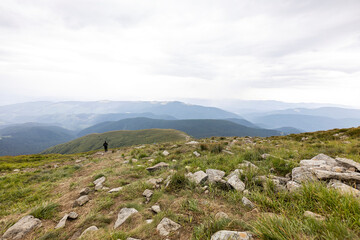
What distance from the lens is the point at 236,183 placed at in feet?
15.4

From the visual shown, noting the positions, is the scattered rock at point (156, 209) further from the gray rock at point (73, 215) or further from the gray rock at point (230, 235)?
the gray rock at point (73, 215)

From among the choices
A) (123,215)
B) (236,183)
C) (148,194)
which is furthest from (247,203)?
(123,215)

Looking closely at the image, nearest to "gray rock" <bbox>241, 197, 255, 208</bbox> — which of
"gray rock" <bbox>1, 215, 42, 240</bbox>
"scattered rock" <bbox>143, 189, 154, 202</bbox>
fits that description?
"scattered rock" <bbox>143, 189, 154, 202</bbox>

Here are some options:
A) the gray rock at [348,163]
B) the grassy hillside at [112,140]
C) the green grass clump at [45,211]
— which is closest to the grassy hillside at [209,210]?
the green grass clump at [45,211]

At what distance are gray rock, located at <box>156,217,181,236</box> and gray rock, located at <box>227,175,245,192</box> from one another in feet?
7.25

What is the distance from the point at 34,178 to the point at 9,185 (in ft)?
4.17

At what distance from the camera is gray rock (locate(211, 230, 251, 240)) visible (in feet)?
8.32

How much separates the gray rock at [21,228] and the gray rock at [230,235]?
5.33 m

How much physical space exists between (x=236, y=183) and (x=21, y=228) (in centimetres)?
664

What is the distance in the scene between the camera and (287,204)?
11.4 feet

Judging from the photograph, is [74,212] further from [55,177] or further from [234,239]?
[55,177]

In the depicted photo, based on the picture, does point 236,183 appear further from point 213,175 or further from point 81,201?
point 81,201

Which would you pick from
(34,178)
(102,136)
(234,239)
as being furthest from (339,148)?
(102,136)

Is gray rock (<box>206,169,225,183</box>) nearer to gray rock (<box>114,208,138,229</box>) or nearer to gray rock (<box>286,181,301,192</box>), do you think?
gray rock (<box>286,181,301,192</box>)
